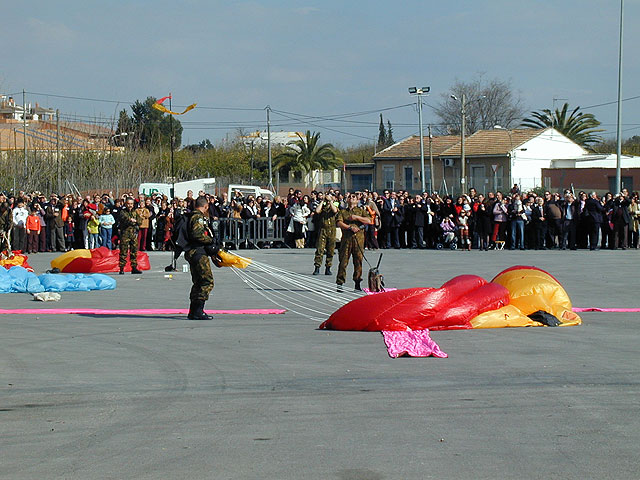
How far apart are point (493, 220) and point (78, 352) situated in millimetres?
21078

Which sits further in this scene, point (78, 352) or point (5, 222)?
point (5, 222)

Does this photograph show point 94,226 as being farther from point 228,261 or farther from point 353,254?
point 228,261

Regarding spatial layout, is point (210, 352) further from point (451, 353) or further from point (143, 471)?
point (143, 471)

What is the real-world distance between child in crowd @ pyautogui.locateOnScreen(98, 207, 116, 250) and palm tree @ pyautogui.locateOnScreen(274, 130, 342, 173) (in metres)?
46.8

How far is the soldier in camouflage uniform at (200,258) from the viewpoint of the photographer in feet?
43.6

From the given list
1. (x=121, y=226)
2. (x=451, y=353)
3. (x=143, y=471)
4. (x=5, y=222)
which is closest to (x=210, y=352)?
(x=451, y=353)

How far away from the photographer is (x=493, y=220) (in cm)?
2955

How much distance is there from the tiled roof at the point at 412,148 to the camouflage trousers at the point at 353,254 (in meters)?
55.2

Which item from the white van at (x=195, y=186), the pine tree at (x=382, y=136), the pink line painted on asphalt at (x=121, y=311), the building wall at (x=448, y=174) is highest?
the pine tree at (x=382, y=136)

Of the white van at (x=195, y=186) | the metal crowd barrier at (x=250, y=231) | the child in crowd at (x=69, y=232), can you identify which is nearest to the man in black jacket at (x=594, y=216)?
the metal crowd barrier at (x=250, y=231)

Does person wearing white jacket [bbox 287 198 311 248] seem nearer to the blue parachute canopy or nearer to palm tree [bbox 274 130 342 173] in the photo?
the blue parachute canopy

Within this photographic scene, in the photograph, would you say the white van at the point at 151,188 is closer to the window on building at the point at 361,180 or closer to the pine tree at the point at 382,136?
the window on building at the point at 361,180

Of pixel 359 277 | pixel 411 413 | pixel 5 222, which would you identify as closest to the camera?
pixel 411 413

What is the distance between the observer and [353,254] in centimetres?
1734
